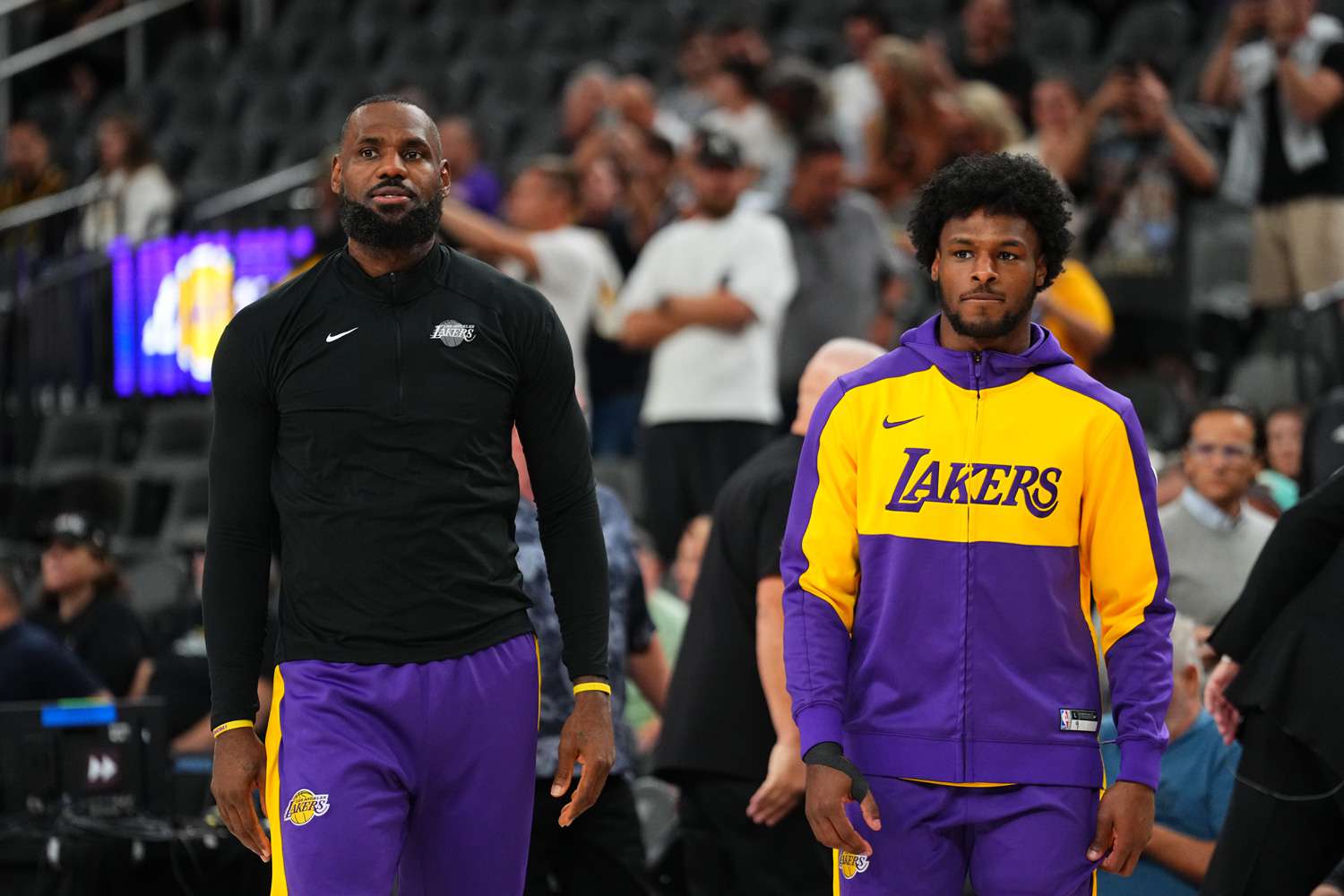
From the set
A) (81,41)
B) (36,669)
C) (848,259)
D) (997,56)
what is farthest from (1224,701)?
(81,41)

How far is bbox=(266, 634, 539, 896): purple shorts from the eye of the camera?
3.79 m

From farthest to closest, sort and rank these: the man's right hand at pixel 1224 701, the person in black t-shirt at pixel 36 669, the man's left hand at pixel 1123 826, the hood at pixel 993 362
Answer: the person in black t-shirt at pixel 36 669, the man's right hand at pixel 1224 701, the hood at pixel 993 362, the man's left hand at pixel 1123 826

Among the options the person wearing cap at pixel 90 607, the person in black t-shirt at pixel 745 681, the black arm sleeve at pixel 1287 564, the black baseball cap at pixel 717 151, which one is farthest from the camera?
the person wearing cap at pixel 90 607

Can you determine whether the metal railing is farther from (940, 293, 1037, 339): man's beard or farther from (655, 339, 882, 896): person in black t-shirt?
(940, 293, 1037, 339): man's beard

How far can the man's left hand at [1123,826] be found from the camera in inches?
149

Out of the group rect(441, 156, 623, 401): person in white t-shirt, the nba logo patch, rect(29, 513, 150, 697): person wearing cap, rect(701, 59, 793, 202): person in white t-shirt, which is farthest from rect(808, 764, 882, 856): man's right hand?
rect(701, 59, 793, 202): person in white t-shirt

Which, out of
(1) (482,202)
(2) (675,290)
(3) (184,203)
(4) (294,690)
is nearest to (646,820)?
(2) (675,290)

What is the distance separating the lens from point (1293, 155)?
9828 mm

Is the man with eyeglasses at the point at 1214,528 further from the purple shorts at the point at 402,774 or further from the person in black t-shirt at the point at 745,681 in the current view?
the purple shorts at the point at 402,774

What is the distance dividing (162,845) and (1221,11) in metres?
8.67

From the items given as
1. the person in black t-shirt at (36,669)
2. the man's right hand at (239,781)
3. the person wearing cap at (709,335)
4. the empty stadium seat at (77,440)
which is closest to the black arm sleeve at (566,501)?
the man's right hand at (239,781)

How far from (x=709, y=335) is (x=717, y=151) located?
78cm

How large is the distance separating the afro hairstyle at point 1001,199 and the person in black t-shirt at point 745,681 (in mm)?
1304

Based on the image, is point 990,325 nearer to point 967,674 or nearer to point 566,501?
point 967,674
